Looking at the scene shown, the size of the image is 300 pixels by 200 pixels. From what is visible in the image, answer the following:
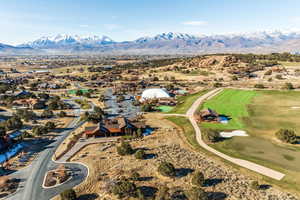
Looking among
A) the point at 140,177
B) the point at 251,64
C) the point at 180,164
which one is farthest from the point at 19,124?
the point at 251,64

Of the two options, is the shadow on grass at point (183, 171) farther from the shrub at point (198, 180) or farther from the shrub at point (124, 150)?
the shrub at point (124, 150)

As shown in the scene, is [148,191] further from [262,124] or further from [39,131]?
[262,124]

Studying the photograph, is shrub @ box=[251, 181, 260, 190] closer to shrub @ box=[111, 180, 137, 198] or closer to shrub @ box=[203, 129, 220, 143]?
shrub @ box=[203, 129, 220, 143]

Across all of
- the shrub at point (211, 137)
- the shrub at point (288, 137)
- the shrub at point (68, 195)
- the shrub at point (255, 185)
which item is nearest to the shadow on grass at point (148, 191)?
the shrub at point (68, 195)

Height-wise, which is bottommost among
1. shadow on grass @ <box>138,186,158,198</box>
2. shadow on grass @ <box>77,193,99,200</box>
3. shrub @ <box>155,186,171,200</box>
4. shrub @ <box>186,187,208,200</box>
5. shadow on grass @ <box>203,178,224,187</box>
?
shadow on grass @ <box>77,193,99,200</box>

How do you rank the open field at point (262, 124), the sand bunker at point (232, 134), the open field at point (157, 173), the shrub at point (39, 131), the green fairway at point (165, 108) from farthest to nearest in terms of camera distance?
1. the green fairway at point (165, 108)
2. the shrub at point (39, 131)
3. the sand bunker at point (232, 134)
4. the open field at point (262, 124)
5. the open field at point (157, 173)

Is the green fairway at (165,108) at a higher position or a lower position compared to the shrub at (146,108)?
lower

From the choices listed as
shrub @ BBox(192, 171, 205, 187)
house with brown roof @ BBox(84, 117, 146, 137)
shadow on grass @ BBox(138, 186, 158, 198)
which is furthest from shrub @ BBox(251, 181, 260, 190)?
house with brown roof @ BBox(84, 117, 146, 137)
